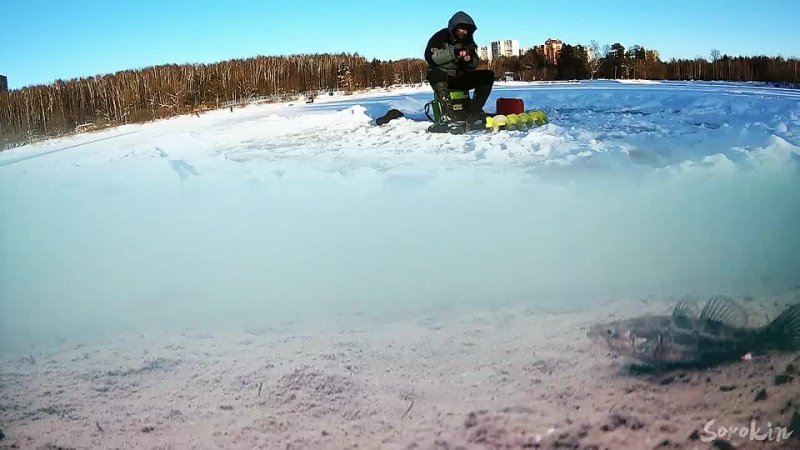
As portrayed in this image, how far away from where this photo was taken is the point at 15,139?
2078 mm

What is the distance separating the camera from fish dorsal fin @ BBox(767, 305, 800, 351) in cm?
179

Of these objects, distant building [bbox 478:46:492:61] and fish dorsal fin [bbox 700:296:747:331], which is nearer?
fish dorsal fin [bbox 700:296:747:331]

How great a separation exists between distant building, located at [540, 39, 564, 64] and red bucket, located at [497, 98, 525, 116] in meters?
0.18

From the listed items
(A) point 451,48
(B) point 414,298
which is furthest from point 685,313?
(A) point 451,48

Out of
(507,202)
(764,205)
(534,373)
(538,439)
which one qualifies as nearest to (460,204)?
(507,202)

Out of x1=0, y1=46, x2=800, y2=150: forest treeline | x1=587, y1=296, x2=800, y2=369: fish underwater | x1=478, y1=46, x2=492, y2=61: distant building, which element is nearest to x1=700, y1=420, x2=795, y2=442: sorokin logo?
x1=587, y1=296, x2=800, y2=369: fish underwater

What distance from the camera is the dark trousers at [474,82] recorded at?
2154mm

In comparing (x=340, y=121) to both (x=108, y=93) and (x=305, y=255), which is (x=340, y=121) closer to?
(x=305, y=255)

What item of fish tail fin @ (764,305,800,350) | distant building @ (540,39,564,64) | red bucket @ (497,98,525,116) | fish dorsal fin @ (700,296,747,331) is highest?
distant building @ (540,39,564,64)

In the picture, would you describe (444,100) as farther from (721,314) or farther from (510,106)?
(721,314)

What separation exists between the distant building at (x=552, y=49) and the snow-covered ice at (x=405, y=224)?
0.32 m

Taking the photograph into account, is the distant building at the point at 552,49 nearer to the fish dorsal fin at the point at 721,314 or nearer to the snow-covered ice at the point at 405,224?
the snow-covered ice at the point at 405,224

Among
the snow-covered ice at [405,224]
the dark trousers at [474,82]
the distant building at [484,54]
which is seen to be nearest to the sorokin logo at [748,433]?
the snow-covered ice at [405,224]

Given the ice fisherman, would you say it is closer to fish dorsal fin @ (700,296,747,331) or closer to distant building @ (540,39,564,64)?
distant building @ (540,39,564,64)
